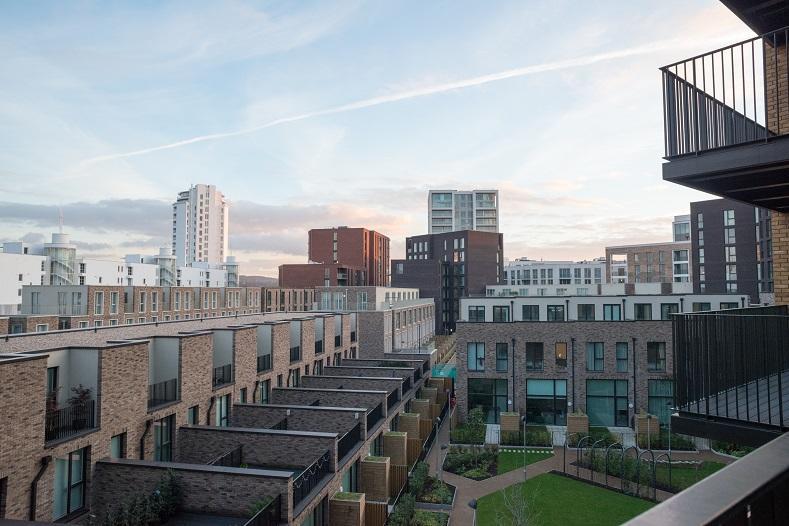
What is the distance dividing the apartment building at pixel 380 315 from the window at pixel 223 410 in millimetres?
22325

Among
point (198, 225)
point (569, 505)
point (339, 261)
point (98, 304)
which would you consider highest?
point (198, 225)

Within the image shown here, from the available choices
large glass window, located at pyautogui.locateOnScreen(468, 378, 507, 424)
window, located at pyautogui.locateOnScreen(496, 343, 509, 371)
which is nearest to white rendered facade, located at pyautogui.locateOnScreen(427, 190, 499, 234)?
window, located at pyautogui.locateOnScreen(496, 343, 509, 371)

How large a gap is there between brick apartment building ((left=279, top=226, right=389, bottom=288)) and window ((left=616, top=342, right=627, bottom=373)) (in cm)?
5813

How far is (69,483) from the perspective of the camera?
14.1m

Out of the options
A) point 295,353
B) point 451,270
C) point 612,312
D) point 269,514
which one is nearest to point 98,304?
point 295,353

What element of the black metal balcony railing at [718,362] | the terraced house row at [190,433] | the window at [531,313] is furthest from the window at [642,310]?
the black metal balcony railing at [718,362]

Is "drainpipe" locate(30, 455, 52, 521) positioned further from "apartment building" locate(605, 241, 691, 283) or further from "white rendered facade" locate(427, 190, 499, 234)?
"white rendered facade" locate(427, 190, 499, 234)

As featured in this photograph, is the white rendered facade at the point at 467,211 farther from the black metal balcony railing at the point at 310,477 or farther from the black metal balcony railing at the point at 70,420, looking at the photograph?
the black metal balcony railing at the point at 70,420

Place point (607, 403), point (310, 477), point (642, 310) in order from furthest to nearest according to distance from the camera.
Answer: point (642, 310) < point (607, 403) < point (310, 477)

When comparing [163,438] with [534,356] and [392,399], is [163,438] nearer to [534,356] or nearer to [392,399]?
[392,399]

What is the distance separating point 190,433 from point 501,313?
81.7 feet

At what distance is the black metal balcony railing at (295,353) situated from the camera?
102ft

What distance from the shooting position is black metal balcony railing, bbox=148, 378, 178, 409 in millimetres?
18672

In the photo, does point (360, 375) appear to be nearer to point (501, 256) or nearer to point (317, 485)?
point (317, 485)
